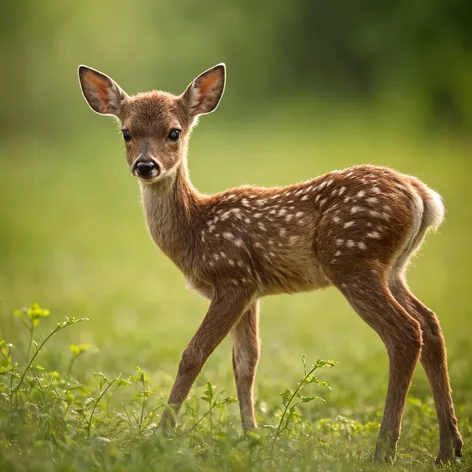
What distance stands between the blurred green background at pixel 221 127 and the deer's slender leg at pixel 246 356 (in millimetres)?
3874

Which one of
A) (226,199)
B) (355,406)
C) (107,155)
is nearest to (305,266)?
(226,199)

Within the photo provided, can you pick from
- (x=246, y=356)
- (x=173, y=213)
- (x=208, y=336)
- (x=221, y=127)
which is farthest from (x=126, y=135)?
(x=221, y=127)

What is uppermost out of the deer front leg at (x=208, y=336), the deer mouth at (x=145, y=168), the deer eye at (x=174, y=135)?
the deer eye at (x=174, y=135)

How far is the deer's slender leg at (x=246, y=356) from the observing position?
6496mm

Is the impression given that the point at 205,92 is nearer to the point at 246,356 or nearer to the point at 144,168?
the point at 144,168

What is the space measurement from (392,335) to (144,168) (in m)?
2.02

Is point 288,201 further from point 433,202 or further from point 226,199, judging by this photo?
point 433,202

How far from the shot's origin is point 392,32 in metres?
24.0

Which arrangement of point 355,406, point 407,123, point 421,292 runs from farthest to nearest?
point 407,123, point 421,292, point 355,406

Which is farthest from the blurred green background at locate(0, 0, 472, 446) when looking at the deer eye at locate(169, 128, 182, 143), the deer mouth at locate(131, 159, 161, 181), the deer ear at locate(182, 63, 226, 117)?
the deer mouth at locate(131, 159, 161, 181)

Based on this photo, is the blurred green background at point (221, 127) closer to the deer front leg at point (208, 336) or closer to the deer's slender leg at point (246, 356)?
the deer's slender leg at point (246, 356)

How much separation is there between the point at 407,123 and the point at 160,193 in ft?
56.8

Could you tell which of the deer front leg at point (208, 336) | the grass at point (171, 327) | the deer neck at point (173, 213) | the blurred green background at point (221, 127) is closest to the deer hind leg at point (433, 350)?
the grass at point (171, 327)

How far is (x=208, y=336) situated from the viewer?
19.8 ft
